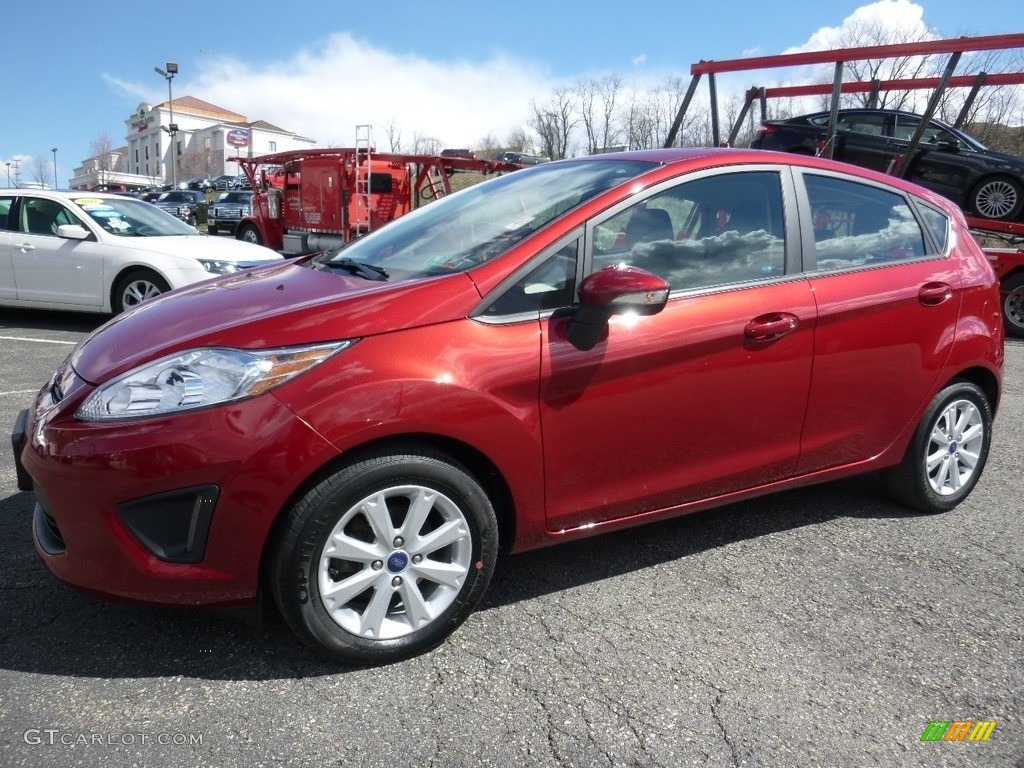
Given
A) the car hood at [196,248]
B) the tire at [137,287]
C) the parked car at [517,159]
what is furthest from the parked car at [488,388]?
the parked car at [517,159]

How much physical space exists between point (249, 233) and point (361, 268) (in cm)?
1455

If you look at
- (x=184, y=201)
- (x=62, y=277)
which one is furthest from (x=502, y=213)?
(x=184, y=201)

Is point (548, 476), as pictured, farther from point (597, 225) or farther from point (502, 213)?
point (502, 213)

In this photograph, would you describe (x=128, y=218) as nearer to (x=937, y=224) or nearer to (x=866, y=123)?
(x=937, y=224)

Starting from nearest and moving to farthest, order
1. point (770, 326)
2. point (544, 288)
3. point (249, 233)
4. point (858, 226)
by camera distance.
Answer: point (544, 288) < point (770, 326) < point (858, 226) < point (249, 233)

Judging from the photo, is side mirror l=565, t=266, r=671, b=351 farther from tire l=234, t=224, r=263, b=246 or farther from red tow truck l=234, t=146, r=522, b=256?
tire l=234, t=224, r=263, b=246

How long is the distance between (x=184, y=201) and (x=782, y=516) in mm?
35657

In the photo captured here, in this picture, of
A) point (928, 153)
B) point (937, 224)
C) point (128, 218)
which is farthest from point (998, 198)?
point (128, 218)

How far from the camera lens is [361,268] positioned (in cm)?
297

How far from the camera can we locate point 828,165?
339 cm

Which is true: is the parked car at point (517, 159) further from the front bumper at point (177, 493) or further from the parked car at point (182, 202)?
the parked car at point (182, 202)

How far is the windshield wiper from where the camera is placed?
282cm

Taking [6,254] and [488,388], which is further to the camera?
[6,254]

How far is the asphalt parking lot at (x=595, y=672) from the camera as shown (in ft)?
6.86
